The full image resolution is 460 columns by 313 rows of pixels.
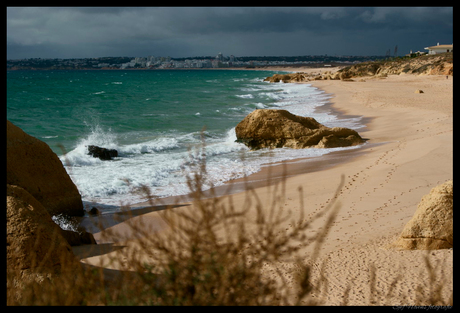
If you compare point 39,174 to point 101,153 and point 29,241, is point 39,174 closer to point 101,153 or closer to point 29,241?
point 29,241

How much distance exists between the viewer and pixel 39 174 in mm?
8703

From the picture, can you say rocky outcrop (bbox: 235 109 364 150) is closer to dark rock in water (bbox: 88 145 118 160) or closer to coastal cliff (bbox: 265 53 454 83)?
dark rock in water (bbox: 88 145 118 160)

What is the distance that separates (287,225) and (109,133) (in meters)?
19.3

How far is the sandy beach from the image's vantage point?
5.30m

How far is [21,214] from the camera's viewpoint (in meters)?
5.44

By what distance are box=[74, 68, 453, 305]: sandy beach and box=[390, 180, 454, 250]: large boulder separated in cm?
20

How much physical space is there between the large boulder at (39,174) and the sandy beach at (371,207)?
1159 mm

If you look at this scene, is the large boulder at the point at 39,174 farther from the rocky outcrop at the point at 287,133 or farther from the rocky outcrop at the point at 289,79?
the rocky outcrop at the point at 289,79

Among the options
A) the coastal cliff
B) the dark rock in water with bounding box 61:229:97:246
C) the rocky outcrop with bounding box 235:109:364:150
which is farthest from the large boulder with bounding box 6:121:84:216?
the coastal cliff

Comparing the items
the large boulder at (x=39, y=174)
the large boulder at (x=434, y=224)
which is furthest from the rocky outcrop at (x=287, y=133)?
the large boulder at (x=434, y=224)

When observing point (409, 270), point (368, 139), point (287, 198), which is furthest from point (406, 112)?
point (409, 270)

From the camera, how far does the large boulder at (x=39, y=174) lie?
8.30 m
